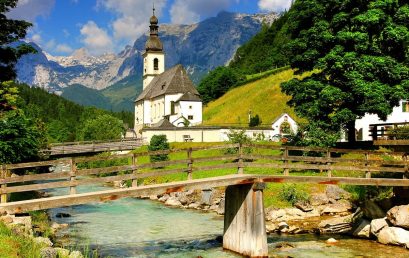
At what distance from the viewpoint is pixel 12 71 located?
98.7ft

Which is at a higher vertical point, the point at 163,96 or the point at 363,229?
the point at 163,96

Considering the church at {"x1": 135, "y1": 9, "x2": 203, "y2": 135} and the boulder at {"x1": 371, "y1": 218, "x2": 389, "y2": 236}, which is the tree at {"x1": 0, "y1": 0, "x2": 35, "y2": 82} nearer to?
the boulder at {"x1": 371, "y1": 218, "x2": 389, "y2": 236}

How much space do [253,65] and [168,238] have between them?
11228 cm

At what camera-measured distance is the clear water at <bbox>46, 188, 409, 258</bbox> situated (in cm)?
1805

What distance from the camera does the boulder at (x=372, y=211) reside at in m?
21.3

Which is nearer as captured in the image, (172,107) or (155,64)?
(172,107)

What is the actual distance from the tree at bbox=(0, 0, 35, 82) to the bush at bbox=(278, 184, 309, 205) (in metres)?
19.0

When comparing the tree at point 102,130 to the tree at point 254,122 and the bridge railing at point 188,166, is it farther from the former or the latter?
the bridge railing at point 188,166

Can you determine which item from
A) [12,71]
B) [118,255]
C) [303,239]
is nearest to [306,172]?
[303,239]

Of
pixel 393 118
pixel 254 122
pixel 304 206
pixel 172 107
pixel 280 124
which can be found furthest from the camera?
pixel 172 107

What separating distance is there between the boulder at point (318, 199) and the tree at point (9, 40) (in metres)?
20.7

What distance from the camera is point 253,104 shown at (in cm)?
9094

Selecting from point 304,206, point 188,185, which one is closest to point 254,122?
point 304,206

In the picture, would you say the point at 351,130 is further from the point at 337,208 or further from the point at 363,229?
the point at 363,229
